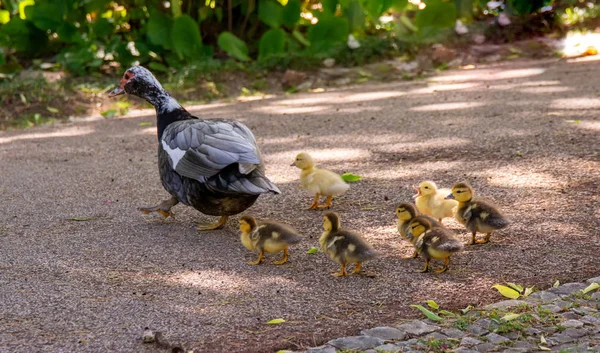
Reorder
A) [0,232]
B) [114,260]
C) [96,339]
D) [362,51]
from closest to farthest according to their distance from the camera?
1. [96,339]
2. [114,260]
3. [0,232]
4. [362,51]

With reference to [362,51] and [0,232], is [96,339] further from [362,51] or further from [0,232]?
[362,51]

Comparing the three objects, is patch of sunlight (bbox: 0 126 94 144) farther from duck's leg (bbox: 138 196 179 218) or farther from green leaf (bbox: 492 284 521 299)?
green leaf (bbox: 492 284 521 299)

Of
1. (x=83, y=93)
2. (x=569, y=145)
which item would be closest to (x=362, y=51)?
(x=83, y=93)

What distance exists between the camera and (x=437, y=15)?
38.0 ft

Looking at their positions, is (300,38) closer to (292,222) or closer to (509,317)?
(292,222)

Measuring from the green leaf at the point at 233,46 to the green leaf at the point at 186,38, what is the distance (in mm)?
303

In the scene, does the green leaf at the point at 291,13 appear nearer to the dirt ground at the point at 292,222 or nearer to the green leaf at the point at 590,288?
the dirt ground at the point at 292,222

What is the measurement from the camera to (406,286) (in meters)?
4.22

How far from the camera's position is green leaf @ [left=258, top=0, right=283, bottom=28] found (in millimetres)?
11227

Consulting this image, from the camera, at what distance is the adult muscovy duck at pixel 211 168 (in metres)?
4.84

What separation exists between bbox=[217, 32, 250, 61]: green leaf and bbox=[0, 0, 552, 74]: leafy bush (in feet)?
0.04

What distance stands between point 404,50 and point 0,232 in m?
7.24

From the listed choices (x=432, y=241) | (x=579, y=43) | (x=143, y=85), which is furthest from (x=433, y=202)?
(x=579, y=43)

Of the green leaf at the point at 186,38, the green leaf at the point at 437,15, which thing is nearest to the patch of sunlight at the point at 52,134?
the green leaf at the point at 186,38
